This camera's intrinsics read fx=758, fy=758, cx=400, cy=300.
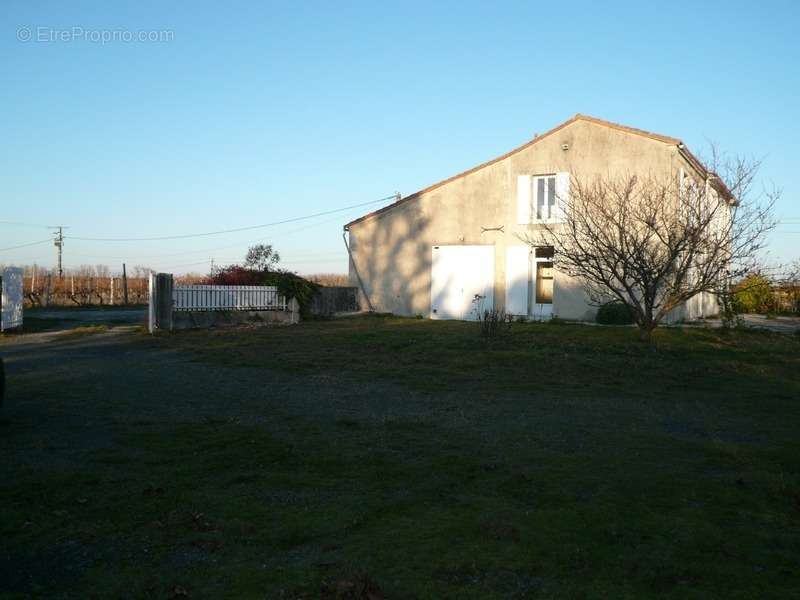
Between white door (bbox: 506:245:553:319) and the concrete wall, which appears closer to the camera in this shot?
the concrete wall

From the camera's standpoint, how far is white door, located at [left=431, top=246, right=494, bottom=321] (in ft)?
83.1

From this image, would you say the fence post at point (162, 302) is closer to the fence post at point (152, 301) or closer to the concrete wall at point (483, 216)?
the fence post at point (152, 301)

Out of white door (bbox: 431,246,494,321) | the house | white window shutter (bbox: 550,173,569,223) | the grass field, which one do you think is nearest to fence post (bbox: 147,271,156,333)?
the house

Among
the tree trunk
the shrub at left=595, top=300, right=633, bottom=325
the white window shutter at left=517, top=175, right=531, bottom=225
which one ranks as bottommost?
the tree trunk

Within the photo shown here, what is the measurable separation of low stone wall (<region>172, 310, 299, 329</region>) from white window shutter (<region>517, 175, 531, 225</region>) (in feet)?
26.4

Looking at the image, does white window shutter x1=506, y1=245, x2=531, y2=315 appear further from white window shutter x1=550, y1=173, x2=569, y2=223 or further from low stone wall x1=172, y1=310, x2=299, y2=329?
low stone wall x1=172, y1=310, x2=299, y2=329

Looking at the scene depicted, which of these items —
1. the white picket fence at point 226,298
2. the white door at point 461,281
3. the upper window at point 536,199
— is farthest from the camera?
the white door at point 461,281

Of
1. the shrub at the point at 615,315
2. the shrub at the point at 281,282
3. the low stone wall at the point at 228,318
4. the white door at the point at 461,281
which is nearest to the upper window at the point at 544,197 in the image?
the white door at the point at 461,281

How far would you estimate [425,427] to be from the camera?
27.4 ft

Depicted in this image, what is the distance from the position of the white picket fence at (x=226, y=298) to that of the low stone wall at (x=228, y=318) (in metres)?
0.20

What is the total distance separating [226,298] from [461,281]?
7.92 metres

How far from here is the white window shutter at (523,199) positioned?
24.5m

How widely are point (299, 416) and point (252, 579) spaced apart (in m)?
4.90

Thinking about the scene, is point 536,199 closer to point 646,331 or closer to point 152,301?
point 646,331
